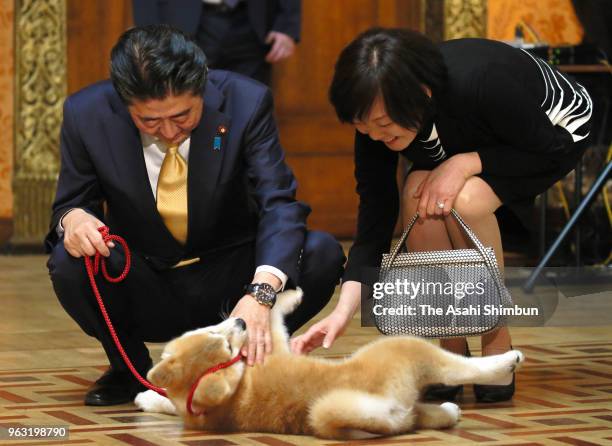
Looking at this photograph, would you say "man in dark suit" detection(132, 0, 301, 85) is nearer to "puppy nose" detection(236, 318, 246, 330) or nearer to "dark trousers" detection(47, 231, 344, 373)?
"dark trousers" detection(47, 231, 344, 373)

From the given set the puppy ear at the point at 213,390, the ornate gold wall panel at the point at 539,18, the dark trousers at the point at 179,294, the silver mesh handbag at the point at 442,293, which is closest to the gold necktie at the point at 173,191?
the dark trousers at the point at 179,294

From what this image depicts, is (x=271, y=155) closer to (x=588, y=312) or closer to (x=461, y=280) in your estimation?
(x=461, y=280)

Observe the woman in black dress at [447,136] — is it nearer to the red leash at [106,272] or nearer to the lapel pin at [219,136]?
the lapel pin at [219,136]

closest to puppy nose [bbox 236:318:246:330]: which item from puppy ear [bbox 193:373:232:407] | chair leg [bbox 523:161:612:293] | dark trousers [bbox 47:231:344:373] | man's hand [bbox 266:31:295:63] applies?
puppy ear [bbox 193:373:232:407]

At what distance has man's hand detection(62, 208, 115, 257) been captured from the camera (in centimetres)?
267

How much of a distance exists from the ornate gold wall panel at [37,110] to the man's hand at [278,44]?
154 centimetres

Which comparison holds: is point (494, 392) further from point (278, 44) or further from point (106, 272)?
point (278, 44)

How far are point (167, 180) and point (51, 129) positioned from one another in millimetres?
3294

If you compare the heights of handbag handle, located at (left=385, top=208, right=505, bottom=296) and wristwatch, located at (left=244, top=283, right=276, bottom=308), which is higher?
handbag handle, located at (left=385, top=208, right=505, bottom=296)

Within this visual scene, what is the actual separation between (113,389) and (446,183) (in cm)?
82

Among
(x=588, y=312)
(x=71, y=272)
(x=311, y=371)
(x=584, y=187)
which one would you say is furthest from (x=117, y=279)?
(x=584, y=187)

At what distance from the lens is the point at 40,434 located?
2.43 metres

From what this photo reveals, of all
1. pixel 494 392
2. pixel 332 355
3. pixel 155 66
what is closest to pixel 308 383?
pixel 494 392

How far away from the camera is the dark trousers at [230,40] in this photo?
15.1ft
